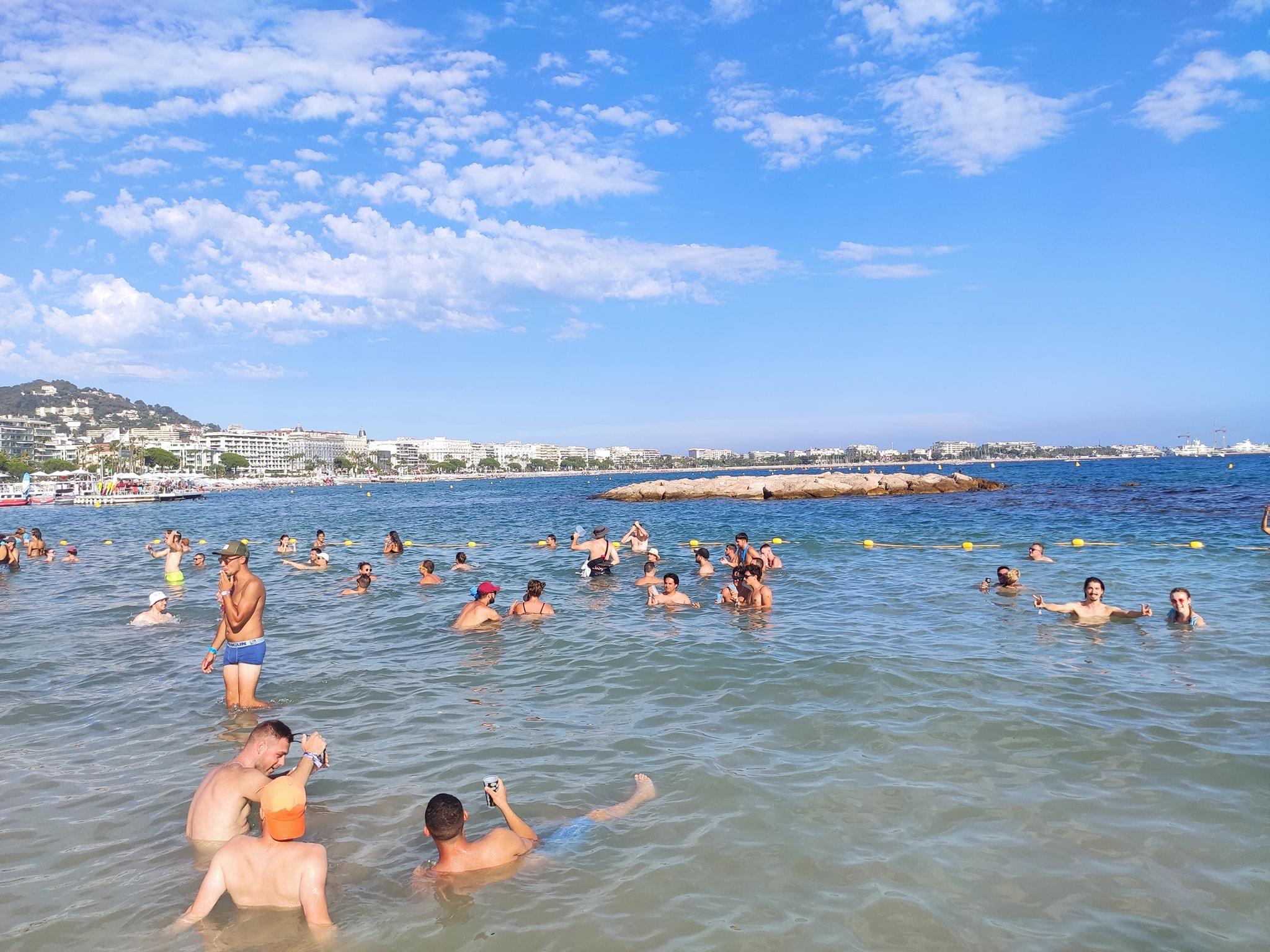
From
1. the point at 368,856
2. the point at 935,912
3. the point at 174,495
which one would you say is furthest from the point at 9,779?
the point at 174,495

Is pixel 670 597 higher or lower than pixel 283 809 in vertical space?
lower

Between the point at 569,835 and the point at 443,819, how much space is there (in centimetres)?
102

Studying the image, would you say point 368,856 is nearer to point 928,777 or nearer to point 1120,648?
point 928,777

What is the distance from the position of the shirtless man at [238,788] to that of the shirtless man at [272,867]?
2.28 ft

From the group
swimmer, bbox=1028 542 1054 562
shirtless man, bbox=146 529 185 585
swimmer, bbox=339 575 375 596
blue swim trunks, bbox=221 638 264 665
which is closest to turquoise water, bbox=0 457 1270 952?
blue swim trunks, bbox=221 638 264 665

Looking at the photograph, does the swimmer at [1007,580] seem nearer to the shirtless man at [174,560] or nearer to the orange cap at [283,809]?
the orange cap at [283,809]

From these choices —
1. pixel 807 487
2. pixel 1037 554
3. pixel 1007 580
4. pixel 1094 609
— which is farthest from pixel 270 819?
pixel 807 487

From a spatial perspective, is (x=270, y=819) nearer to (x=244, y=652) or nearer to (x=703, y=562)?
(x=244, y=652)

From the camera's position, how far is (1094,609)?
11055 millimetres

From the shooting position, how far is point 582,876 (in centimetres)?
470

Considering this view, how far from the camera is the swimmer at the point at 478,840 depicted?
4.59m

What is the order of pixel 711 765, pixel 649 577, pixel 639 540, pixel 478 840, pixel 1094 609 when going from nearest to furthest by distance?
1. pixel 478 840
2. pixel 711 765
3. pixel 1094 609
4. pixel 649 577
5. pixel 639 540

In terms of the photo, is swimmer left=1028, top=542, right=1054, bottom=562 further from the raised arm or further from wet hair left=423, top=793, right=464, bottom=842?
wet hair left=423, top=793, right=464, bottom=842

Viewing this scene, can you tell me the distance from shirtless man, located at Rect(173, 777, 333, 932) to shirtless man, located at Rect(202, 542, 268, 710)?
3749 millimetres
